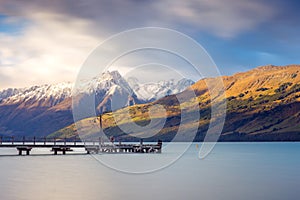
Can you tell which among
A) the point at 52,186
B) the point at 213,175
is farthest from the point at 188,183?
the point at 52,186

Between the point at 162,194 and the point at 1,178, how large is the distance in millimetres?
26459

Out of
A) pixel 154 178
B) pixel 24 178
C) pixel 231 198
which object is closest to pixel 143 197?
pixel 231 198

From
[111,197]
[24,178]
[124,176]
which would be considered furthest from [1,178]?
[111,197]

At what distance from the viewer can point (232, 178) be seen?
65312 mm

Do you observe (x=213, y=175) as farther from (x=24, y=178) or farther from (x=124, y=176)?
(x=24, y=178)

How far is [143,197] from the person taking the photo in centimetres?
4641

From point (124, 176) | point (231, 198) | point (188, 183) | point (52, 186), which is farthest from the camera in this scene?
point (124, 176)

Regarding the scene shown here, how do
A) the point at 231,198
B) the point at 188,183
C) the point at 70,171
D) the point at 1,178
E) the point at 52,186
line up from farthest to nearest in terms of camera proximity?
the point at 70,171, the point at 1,178, the point at 188,183, the point at 52,186, the point at 231,198

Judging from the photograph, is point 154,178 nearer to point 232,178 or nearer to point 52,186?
point 232,178

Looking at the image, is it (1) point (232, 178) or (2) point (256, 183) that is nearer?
(2) point (256, 183)

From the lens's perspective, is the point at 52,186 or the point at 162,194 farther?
the point at 52,186

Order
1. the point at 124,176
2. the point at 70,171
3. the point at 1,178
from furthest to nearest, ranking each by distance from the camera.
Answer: the point at 70,171
the point at 124,176
the point at 1,178

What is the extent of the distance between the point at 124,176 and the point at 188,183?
12.7 metres

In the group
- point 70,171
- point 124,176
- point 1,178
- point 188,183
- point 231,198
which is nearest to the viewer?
point 231,198
